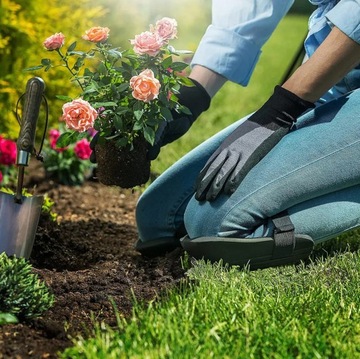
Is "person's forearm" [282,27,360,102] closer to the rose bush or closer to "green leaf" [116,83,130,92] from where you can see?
the rose bush

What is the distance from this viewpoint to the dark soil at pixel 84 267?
2.46 metres

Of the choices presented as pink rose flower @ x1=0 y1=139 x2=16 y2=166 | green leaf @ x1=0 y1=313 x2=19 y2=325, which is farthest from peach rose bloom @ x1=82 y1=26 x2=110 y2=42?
pink rose flower @ x1=0 y1=139 x2=16 y2=166

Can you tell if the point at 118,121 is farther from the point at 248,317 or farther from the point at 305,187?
the point at 248,317

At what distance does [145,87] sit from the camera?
284 cm

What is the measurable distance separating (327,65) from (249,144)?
0.41 metres

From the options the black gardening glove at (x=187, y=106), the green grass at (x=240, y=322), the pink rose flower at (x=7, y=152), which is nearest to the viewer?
the green grass at (x=240, y=322)

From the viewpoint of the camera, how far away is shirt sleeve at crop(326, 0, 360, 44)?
2.86m

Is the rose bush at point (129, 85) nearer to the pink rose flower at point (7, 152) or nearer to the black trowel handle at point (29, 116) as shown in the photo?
the black trowel handle at point (29, 116)

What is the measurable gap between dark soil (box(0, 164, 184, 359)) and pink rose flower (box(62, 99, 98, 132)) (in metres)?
0.56

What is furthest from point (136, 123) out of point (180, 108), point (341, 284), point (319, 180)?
point (341, 284)

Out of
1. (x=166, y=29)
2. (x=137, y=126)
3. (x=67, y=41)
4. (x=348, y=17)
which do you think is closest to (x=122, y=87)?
(x=137, y=126)

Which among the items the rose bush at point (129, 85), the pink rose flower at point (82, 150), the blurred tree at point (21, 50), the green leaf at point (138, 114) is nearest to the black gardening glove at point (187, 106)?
the rose bush at point (129, 85)

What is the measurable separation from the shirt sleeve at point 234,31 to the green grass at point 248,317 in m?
Result: 0.89

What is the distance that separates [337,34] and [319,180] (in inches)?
21.3
